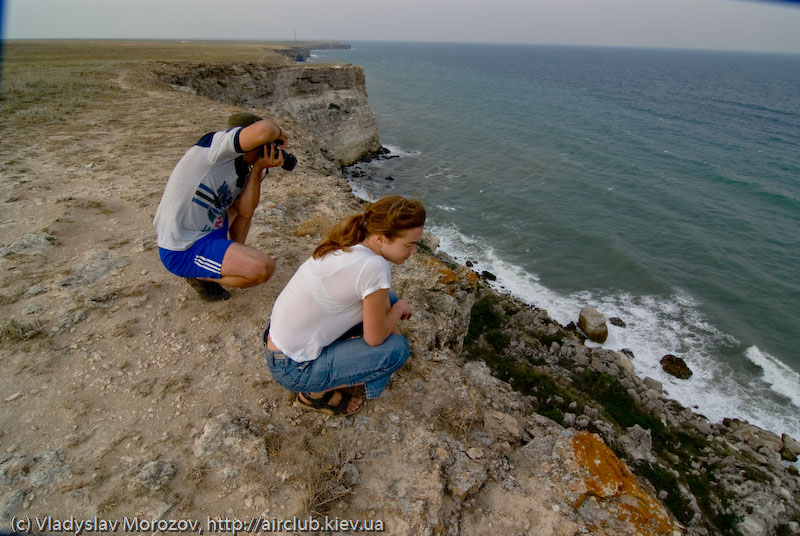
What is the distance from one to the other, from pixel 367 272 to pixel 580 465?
3088 mm

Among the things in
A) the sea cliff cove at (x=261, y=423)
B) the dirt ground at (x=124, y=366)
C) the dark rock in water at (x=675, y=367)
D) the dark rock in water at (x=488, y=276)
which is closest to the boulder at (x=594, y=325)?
the dark rock in water at (x=675, y=367)

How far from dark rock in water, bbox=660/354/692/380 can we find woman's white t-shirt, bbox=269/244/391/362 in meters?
Result: 14.1

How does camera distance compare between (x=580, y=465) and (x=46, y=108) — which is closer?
(x=580, y=465)

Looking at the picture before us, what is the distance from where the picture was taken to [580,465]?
3863 mm

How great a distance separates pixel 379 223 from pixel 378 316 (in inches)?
29.0

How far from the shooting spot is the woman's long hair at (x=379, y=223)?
288 cm

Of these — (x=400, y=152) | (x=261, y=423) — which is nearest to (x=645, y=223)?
(x=400, y=152)

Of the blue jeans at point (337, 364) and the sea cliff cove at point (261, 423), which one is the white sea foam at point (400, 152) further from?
the blue jeans at point (337, 364)

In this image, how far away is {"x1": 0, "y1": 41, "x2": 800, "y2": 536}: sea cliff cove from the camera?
10.0 feet

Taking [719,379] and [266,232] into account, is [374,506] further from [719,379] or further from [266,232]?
[719,379]

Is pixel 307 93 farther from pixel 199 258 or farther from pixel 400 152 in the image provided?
pixel 199 258

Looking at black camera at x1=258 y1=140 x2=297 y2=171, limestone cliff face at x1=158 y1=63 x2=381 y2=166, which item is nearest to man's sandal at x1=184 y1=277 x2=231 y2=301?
black camera at x1=258 y1=140 x2=297 y2=171

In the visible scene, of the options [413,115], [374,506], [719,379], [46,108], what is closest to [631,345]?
[719,379]

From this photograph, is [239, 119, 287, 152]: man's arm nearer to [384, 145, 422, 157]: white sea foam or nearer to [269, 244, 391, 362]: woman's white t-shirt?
[269, 244, 391, 362]: woman's white t-shirt
